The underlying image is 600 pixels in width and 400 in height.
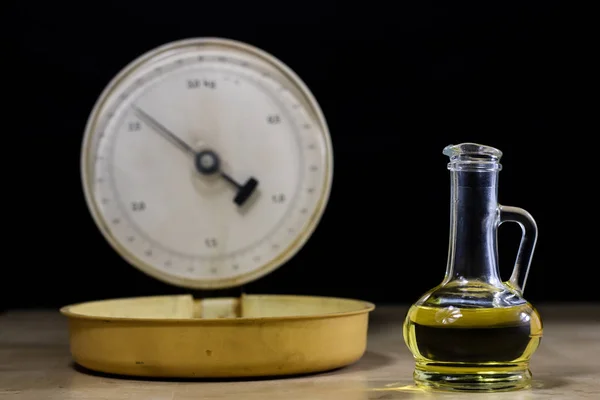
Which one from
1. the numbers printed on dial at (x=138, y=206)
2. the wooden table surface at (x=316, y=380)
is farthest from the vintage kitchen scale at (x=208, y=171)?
the wooden table surface at (x=316, y=380)

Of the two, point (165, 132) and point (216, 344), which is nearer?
point (216, 344)

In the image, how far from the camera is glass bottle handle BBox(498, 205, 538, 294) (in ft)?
2.98

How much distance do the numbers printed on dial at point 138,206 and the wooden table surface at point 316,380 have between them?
19 centimetres

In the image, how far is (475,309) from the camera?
853 mm

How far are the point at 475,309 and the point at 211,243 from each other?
45 cm

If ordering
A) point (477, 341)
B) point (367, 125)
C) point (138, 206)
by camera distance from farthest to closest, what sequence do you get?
1. point (367, 125)
2. point (138, 206)
3. point (477, 341)

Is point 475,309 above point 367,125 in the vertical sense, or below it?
below

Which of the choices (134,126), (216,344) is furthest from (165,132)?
(216,344)

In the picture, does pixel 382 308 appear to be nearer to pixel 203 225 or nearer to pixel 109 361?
pixel 203 225

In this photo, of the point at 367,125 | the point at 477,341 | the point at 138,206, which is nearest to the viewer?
the point at 477,341

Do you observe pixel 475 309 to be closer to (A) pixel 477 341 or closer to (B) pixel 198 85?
(A) pixel 477 341

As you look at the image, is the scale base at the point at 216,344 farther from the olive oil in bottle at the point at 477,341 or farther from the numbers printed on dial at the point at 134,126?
the numbers printed on dial at the point at 134,126

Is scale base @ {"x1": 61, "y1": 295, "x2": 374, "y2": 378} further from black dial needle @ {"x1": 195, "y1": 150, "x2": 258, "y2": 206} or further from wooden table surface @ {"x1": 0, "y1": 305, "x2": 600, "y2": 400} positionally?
black dial needle @ {"x1": 195, "y1": 150, "x2": 258, "y2": 206}

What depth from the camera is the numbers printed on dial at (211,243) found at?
1221 millimetres
